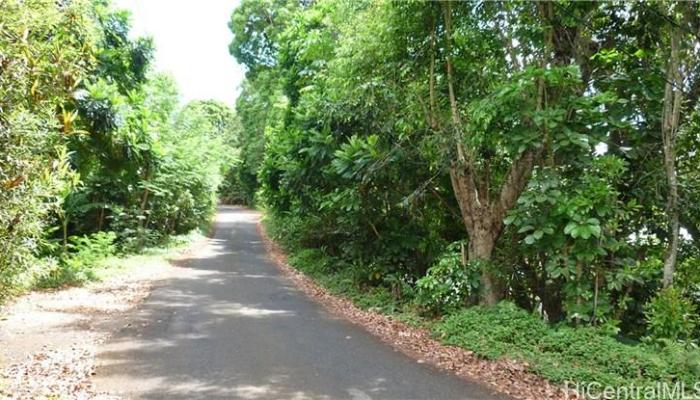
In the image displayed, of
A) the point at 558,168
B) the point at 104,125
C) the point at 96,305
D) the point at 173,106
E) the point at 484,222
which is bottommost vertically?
the point at 96,305

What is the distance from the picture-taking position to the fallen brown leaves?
18.5 ft

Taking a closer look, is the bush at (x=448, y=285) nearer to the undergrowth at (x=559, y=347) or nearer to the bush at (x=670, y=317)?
the undergrowth at (x=559, y=347)

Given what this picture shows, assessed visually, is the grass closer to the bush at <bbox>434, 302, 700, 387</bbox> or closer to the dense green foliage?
the dense green foliage

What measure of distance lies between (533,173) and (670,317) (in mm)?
2597

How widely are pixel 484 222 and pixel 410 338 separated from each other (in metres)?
2.36

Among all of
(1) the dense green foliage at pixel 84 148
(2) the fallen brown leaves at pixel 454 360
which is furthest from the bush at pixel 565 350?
(1) the dense green foliage at pixel 84 148

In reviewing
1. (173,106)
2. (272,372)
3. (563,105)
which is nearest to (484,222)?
A: (563,105)

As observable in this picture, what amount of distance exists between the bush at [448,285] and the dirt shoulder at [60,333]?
16.5 feet

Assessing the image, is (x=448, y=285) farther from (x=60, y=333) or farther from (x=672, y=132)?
(x=60, y=333)

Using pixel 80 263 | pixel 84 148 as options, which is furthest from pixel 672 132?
pixel 80 263

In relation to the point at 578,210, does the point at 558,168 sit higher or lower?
higher

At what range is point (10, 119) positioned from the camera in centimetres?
507

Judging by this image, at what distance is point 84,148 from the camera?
1133 centimetres

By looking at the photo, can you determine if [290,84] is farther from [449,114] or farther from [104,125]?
[449,114]
